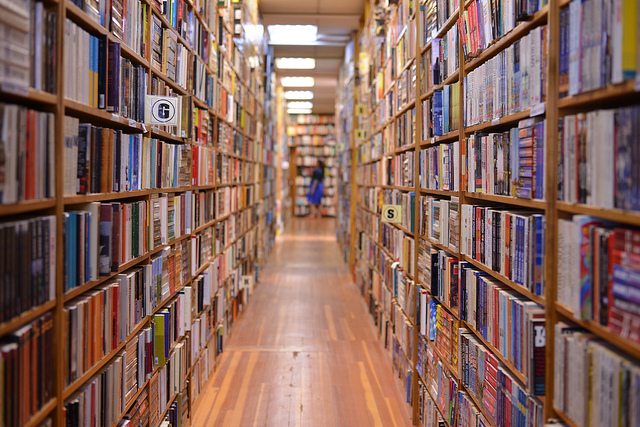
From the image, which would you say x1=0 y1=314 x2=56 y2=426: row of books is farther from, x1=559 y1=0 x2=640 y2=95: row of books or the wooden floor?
the wooden floor

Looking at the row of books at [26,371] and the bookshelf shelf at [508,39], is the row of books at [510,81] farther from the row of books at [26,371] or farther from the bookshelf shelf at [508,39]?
the row of books at [26,371]

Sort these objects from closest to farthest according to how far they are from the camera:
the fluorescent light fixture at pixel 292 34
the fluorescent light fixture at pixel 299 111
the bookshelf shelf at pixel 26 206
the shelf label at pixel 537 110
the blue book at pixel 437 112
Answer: the bookshelf shelf at pixel 26 206
the shelf label at pixel 537 110
the blue book at pixel 437 112
the fluorescent light fixture at pixel 292 34
the fluorescent light fixture at pixel 299 111

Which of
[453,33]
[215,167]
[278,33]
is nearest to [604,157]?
[453,33]

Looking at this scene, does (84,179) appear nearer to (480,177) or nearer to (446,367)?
(480,177)

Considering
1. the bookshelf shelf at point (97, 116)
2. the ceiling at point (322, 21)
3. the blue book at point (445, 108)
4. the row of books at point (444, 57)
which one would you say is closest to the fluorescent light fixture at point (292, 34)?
the ceiling at point (322, 21)

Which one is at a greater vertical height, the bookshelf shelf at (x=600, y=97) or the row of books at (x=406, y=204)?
the bookshelf shelf at (x=600, y=97)

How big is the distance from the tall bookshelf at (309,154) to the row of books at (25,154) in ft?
60.5

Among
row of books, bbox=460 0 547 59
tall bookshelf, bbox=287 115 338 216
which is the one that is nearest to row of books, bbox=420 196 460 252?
row of books, bbox=460 0 547 59

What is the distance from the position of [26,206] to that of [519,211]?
152cm

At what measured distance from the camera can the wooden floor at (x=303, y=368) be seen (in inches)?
148

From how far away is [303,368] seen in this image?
15.3 ft

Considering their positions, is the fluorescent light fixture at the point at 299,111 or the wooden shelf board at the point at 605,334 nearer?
the wooden shelf board at the point at 605,334

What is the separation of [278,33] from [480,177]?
25.3 feet

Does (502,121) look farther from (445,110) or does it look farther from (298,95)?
(298,95)
